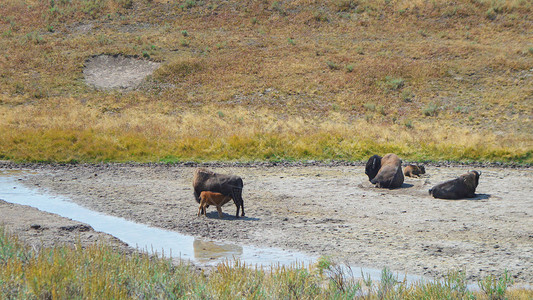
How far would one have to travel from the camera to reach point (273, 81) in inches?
1726

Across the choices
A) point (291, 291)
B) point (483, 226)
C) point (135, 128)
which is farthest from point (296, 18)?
point (291, 291)

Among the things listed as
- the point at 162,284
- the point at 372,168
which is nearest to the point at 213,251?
the point at 162,284

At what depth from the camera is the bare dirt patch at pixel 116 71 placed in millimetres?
44250

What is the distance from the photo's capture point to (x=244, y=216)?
13.8 meters

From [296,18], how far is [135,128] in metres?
32.9

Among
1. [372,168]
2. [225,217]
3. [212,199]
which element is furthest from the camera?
[372,168]

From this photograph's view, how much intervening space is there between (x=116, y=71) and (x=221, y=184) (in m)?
35.6

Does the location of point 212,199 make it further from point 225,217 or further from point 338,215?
point 338,215

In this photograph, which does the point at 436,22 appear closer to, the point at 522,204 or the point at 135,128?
the point at 135,128

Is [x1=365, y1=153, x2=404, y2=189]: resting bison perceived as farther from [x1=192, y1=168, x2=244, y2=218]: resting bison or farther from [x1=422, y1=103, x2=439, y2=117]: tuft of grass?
[x1=422, y1=103, x2=439, y2=117]: tuft of grass

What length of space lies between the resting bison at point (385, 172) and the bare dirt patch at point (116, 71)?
2920 cm

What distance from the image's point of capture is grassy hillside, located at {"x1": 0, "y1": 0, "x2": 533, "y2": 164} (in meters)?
26.1

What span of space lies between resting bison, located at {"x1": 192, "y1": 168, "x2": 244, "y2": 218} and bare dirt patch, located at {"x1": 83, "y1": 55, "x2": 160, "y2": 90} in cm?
3161

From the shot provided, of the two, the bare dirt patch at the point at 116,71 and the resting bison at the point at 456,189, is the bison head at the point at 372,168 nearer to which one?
the resting bison at the point at 456,189
